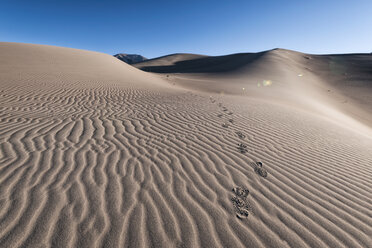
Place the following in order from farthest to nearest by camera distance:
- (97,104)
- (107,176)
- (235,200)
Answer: (97,104) → (107,176) → (235,200)

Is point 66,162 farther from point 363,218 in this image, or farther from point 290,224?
point 363,218

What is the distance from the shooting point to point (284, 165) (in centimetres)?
366

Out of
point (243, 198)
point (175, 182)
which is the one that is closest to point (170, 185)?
point (175, 182)

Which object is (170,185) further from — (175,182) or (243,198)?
(243,198)

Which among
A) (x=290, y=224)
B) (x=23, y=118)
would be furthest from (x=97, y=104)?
(x=290, y=224)

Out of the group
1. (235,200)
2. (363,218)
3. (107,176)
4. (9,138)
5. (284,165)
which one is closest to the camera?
(363,218)

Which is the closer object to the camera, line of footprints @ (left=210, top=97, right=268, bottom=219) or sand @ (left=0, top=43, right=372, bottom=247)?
sand @ (left=0, top=43, right=372, bottom=247)

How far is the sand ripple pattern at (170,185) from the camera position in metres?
Result: 2.08

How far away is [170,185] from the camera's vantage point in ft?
9.30

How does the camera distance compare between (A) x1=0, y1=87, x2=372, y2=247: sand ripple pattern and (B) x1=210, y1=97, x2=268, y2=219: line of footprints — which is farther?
(B) x1=210, y1=97, x2=268, y2=219: line of footprints

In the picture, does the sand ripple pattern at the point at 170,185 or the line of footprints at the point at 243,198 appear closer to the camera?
the sand ripple pattern at the point at 170,185

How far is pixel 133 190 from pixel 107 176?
1.82 ft

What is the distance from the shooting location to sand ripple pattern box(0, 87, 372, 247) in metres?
2.08

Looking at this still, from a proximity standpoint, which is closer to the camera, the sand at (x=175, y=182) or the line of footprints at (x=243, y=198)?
the sand at (x=175, y=182)
